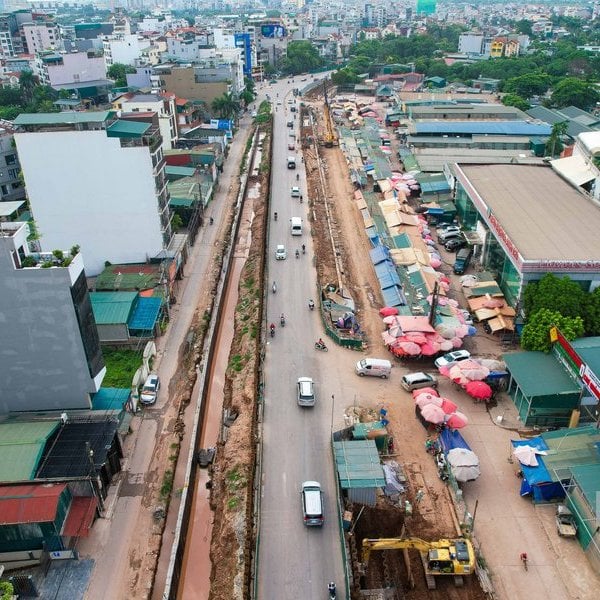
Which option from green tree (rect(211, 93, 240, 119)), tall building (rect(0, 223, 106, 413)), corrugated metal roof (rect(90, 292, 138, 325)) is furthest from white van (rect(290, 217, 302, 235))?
green tree (rect(211, 93, 240, 119))

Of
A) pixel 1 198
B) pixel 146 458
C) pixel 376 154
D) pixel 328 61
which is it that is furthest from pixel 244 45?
pixel 146 458

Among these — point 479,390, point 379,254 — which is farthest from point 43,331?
point 379,254

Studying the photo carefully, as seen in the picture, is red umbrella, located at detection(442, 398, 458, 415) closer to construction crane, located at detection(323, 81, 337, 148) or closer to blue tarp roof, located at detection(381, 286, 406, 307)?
blue tarp roof, located at detection(381, 286, 406, 307)

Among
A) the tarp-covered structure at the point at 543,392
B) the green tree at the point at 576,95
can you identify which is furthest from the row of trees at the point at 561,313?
the green tree at the point at 576,95

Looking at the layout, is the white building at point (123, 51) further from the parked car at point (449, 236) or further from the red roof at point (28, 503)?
the red roof at point (28, 503)

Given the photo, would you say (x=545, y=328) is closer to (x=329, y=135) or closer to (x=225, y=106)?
(x=329, y=135)

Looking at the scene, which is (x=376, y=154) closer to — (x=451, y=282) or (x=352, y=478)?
(x=451, y=282)
